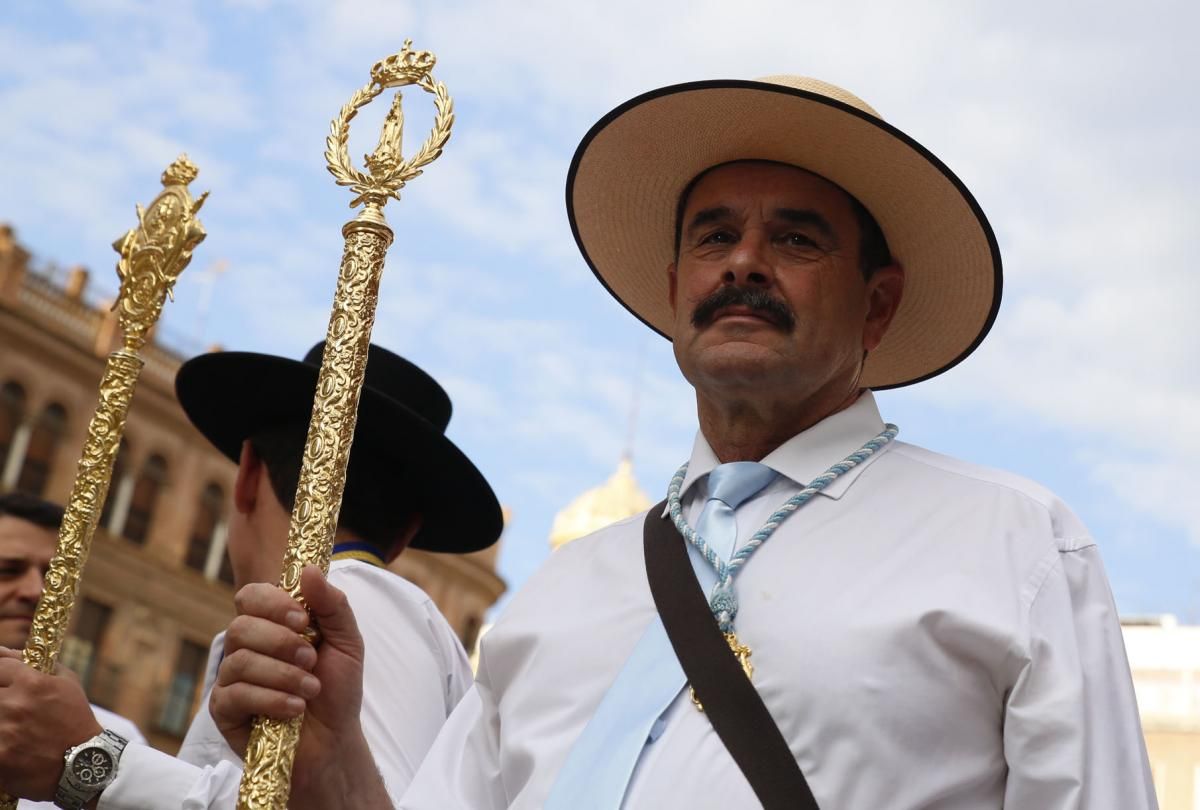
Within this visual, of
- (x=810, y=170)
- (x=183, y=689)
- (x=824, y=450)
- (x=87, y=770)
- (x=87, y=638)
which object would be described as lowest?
(x=87, y=770)

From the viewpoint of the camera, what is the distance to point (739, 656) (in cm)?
310

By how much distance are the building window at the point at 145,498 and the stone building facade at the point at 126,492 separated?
1.1 inches

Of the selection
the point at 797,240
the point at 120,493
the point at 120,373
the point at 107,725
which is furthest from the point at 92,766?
the point at 120,493

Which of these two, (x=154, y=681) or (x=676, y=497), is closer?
(x=676, y=497)

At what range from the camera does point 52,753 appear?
3.80m

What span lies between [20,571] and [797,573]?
4.24 metres

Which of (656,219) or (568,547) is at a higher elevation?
(656,219)

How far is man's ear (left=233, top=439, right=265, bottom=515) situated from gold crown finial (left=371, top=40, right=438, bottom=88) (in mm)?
1773

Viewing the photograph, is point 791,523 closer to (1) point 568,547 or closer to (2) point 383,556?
(1) point 568,547

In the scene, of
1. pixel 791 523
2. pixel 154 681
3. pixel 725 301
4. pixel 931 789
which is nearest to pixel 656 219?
pixel 725 301

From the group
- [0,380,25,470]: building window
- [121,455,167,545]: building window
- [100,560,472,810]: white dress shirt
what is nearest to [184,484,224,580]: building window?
[121,455,167,545]: building window

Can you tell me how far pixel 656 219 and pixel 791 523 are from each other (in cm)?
113

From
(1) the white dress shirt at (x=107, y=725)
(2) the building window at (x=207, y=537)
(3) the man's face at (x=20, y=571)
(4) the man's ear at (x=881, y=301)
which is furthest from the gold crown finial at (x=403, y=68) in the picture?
(2) the building window at (x=207, y=537)

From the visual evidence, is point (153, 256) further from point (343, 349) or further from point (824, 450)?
point (824, 450)
